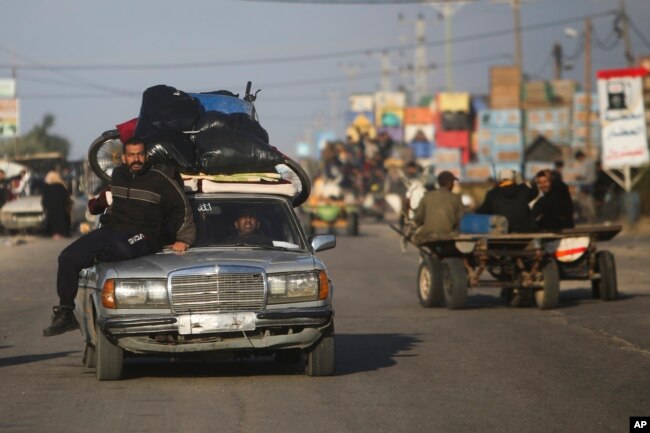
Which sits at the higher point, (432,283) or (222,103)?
(222,103)

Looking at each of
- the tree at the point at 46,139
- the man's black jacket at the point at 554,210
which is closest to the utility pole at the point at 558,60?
the tree at the point at 46,139

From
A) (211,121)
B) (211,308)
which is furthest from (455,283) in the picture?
(211,308)

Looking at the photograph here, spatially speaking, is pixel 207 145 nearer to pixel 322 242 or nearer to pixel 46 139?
pixel 322 242

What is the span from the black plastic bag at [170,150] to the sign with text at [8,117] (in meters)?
41.1

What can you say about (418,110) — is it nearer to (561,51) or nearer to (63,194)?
(561,51)

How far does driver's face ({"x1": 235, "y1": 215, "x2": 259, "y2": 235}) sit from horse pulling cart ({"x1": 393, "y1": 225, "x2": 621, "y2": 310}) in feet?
22.4

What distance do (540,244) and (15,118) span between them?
123 feet

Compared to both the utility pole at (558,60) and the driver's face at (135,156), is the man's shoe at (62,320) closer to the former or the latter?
the driver's face at (135,156)

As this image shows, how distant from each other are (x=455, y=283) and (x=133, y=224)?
307 inches

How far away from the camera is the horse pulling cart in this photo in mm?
18391

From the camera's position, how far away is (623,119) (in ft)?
129

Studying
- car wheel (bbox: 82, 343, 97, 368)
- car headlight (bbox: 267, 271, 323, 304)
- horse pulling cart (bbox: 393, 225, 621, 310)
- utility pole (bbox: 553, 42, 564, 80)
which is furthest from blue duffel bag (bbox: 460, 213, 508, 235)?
utility pole (bbox: 553, 42, 564, 80)

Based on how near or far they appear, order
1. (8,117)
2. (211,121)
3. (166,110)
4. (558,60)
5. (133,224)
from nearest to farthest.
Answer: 1. (133,224)
2. (166,110)
3. (211,121)
4. (8,117)
5. (558,60)

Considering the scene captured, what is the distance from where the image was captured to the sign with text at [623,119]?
3909 cm
